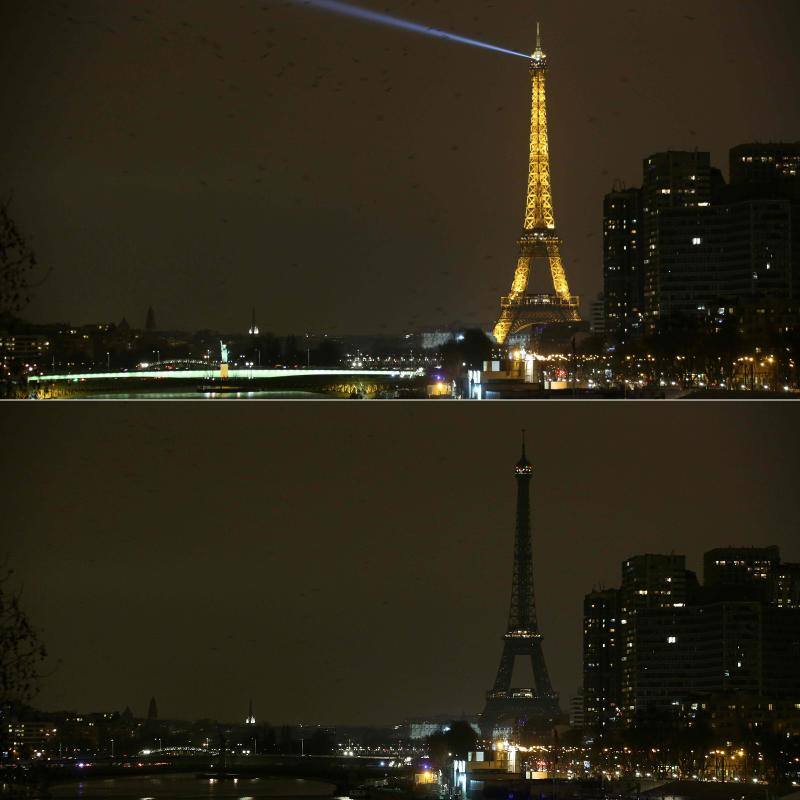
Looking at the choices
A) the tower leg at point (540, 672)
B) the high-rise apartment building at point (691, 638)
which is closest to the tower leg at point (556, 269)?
the high-rise apartment building at point (691, 638)

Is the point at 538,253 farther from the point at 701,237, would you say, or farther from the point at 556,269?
the point at 701,237

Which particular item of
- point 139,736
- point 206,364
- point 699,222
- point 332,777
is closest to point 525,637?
point 139,736

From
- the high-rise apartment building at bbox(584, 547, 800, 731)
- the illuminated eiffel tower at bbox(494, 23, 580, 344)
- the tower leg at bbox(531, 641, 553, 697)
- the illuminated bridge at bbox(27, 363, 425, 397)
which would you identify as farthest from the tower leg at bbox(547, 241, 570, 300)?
the tower leg at bbox(531, 641, 553, 697)

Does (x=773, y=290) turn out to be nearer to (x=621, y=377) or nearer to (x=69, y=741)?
(x=621, y=377)

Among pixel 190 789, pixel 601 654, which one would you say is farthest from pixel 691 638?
pixel 190 789

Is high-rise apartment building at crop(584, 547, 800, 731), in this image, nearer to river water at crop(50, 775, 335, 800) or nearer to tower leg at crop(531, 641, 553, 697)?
tower leg at crop(531, 641, 553, 697)

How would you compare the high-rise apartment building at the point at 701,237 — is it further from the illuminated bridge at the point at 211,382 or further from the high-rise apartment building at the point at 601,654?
the illuminated bridge at the point at 211,382
